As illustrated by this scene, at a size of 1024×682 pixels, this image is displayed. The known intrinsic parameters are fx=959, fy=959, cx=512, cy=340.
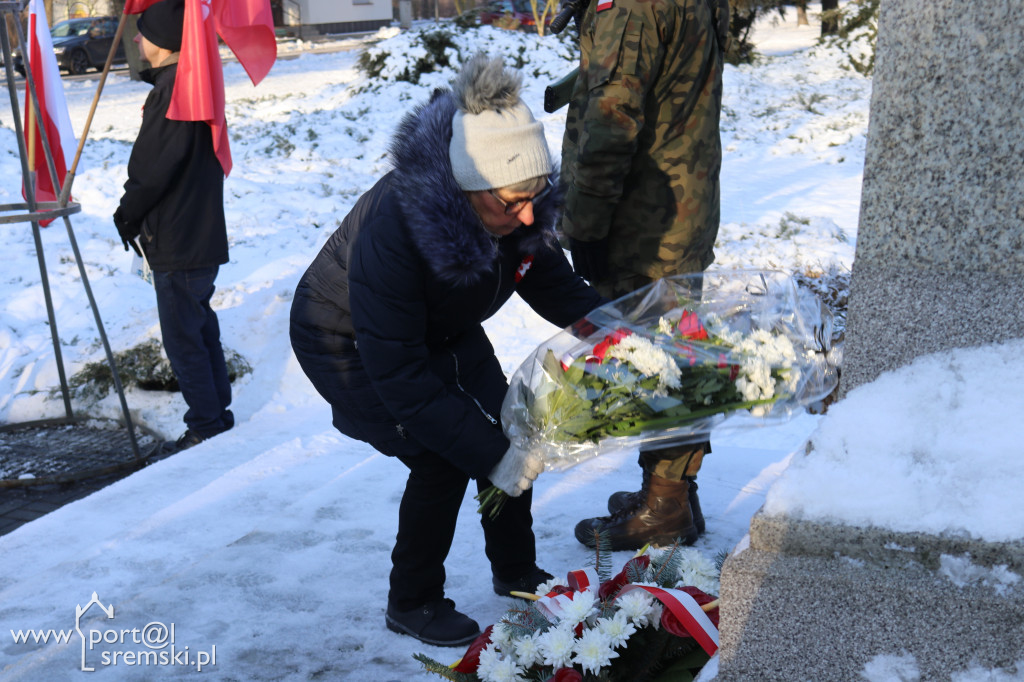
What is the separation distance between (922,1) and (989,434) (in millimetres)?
752

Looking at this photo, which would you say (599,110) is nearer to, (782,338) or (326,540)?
(782,338)

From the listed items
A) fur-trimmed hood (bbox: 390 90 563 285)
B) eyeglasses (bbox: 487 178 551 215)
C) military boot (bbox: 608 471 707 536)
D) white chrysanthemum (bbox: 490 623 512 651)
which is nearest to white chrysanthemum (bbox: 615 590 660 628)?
white chrysanthemum (bbox: 490 623 512 651)

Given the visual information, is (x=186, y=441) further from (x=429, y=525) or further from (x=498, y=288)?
(x=498, y=288)

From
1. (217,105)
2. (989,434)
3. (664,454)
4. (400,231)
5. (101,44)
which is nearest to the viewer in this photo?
(989,434)

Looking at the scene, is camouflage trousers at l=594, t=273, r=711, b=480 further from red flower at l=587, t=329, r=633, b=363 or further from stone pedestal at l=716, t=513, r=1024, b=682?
stone pedestal at l=716, t=513, r=1024, b=682

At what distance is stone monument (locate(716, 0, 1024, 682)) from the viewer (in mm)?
1553

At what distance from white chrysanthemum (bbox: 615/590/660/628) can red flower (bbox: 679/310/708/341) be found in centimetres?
59

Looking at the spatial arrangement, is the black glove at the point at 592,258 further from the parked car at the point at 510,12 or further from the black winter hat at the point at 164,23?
the parked car at the point at 510,12

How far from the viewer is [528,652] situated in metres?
2.08

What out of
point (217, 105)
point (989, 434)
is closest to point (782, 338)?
point (989, 434)

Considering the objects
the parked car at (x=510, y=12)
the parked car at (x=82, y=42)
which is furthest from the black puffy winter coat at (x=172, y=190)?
the parked car at (x=82, y=42)

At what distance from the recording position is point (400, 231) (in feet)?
7.54

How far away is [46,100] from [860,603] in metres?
4.65

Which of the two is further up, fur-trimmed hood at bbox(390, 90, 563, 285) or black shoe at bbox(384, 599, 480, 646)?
fur-trimmed hood at bbox(390, 90, 563, 285)
